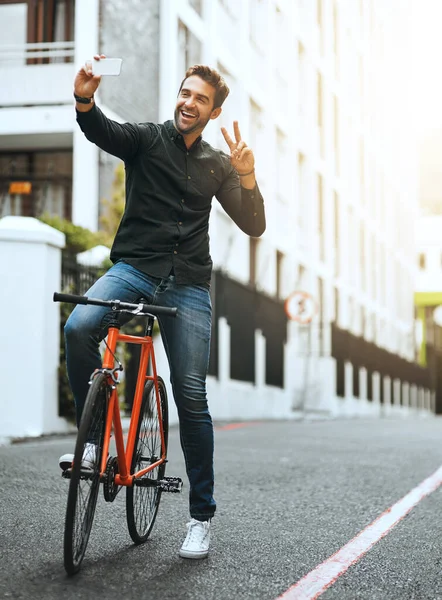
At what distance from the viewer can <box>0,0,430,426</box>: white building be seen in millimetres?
19719

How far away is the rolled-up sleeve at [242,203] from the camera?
495cm

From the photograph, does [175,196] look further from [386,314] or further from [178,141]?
[386,314]

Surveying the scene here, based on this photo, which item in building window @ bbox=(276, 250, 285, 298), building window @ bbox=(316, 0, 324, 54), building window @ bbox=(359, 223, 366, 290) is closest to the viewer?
building window @ bbox=(276, 250, 285, 298)

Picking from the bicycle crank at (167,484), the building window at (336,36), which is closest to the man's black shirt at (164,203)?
the bicycle crank at (167,484)

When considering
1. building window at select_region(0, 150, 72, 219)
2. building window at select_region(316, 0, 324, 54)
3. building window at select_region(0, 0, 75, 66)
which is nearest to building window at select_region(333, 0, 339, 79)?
building window at select_region(316, 0, 324, 54)

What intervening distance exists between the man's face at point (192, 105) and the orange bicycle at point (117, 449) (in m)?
0.83

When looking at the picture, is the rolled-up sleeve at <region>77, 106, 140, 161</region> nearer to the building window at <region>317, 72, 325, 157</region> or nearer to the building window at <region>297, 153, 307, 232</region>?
the building window at <region>297, 153, 307, 232</region>

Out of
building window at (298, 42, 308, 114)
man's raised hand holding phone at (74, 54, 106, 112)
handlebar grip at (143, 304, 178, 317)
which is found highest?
building window at (298, 42, 308, 114)

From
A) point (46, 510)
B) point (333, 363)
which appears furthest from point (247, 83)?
point (46, 510)

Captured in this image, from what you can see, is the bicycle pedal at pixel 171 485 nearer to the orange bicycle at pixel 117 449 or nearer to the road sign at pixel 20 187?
the orange bicycle at pixel 117 449

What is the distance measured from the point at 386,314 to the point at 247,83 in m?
24.7

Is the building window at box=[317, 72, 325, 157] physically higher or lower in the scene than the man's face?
higher

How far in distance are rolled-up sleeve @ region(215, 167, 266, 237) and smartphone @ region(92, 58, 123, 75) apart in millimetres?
926

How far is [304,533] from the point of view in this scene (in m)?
5.68
